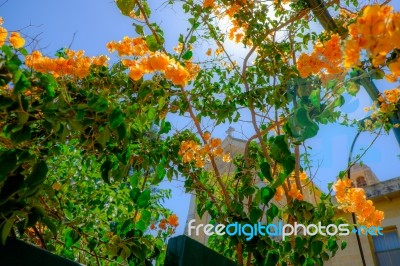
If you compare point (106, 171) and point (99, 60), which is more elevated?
point (99, 60)

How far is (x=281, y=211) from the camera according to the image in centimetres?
215

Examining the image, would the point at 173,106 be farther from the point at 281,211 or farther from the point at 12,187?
the point at 12,187

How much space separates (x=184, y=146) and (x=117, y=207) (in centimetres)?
128

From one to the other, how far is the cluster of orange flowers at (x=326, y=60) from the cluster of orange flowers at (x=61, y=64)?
98 cm

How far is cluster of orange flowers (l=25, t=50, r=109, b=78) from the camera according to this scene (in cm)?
134

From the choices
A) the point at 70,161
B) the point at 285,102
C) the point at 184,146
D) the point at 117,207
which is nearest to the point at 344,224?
the point at 285,102

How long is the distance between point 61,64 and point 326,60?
112 centimetres

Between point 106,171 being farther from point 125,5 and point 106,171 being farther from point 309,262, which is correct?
point 309,262

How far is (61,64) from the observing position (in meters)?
1.40

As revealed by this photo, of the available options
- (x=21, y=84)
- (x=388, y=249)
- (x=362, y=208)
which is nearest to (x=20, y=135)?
(x=21, y=84)

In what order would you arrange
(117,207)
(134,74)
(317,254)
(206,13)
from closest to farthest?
(134,74) → (317,254) → (206,13) → (117,207)

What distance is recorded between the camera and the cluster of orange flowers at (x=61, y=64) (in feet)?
4.40

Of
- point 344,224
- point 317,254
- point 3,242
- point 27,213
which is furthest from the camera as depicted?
point 344,224

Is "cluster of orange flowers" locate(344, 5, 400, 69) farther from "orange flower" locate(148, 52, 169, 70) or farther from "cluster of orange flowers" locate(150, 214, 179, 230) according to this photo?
"cluster of orange flowers" locate(150, 214, 179, 230)
